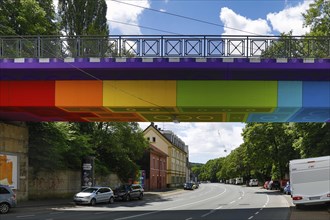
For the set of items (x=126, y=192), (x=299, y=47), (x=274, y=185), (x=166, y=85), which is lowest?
(x=274, y=185)

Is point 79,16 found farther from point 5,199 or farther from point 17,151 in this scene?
point 5,199

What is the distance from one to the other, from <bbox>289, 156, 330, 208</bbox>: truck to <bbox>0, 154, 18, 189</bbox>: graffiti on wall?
17.5m

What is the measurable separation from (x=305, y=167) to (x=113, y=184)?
3106cm

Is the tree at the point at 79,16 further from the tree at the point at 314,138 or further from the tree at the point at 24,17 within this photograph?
the tree at the point at 314,138

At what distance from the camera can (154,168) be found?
3206 inches

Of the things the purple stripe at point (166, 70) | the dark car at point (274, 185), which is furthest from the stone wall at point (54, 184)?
the dark car at point (274, 185)

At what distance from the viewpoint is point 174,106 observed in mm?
23203

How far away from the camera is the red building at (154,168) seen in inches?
3014

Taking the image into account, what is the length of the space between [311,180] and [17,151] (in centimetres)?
1873

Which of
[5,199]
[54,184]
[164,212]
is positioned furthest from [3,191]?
[54,184]

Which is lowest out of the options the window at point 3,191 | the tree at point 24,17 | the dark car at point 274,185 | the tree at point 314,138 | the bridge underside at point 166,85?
the dark car at point 274,185

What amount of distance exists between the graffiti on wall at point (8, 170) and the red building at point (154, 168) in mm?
43529

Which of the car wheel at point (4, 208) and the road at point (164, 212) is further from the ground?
the car wheel at point (4, 208)

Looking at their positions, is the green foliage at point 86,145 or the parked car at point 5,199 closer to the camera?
the parked car at point 5,199
